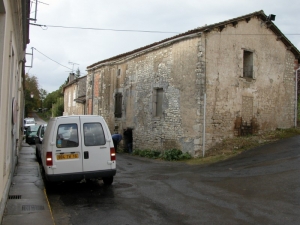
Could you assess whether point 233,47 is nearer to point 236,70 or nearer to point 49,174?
point 236,70

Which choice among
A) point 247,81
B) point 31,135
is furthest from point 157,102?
point 31,135

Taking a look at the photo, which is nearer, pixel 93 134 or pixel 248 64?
pixel 93 134

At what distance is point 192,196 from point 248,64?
10.7 m

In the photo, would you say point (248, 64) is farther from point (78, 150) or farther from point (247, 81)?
point (78, 150)

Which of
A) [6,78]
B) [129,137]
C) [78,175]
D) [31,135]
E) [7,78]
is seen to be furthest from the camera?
[31,135]

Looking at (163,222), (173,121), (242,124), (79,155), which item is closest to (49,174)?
(79,155)

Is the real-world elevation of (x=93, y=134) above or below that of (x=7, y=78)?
below

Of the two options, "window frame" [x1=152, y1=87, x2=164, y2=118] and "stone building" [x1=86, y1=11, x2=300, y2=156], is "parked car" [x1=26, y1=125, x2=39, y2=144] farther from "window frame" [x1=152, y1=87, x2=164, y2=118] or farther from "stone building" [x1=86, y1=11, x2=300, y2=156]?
"window frame" [x1=152, y1=87, x2=164, y2=118]

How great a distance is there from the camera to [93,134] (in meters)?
8.19

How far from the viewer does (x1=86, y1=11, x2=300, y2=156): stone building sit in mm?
14328

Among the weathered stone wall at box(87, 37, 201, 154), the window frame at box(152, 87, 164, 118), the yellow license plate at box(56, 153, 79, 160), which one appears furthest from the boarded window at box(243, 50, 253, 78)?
the yellow license plate at box(56, 153, 79, 160)

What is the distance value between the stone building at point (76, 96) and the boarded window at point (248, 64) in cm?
1722

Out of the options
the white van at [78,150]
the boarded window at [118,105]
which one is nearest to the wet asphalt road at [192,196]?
the white van at [78,150]

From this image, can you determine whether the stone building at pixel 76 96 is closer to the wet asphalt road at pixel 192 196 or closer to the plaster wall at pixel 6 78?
the wet asphalt road at pixel 192 196
